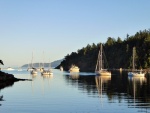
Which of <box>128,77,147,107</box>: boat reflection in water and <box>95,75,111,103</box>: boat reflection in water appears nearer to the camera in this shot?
<box>128,77,147,107</box>: boat reflection in water

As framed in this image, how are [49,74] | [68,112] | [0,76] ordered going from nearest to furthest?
[68,112]
[0,76]
[49,74]

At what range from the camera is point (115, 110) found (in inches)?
1569

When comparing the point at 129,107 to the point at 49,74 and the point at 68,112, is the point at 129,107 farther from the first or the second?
the point at 49,74

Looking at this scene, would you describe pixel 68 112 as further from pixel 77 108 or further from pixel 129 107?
pixel 129 107

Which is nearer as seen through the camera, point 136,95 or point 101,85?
point 136,95

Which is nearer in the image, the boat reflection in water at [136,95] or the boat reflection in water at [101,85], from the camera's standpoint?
the boat reflection in water at [136,95]

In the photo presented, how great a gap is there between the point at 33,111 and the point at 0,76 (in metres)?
61.4

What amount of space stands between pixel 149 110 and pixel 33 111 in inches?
532

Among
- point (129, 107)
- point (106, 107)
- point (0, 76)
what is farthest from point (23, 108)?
point (0, 76)

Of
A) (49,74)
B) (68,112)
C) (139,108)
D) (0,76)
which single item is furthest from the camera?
(49,74)

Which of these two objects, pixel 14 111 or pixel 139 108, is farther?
pixel 139 108

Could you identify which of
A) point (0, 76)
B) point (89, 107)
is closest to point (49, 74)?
point (0, 76)

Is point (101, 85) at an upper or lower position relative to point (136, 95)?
upper

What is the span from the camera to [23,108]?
4141cm
